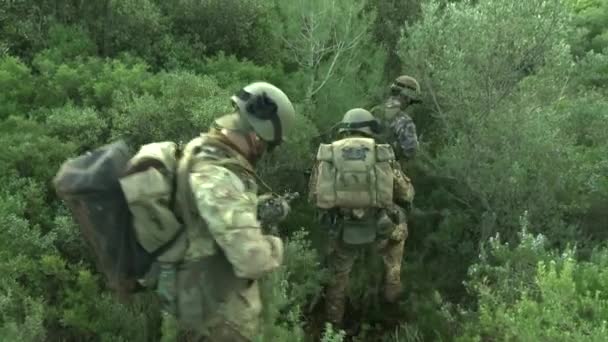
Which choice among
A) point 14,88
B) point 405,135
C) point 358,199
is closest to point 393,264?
point 358,199

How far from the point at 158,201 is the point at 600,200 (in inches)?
213

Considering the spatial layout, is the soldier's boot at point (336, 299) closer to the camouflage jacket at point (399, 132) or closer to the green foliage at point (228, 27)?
the camouflage jacket at point (399, 132)

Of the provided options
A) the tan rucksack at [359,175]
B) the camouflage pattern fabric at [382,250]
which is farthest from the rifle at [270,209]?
the camouflage pattern fabric at [382,250]

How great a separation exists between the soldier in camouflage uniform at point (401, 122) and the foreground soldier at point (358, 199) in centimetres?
38

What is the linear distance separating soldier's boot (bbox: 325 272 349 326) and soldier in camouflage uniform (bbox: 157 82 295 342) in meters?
2.90

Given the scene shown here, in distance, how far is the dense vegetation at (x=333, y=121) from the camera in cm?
531

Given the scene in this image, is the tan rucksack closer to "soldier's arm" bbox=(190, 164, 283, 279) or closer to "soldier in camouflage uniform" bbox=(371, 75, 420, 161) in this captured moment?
"soldier in camouflage uniform" bbox=(371, 75, 420, 161)

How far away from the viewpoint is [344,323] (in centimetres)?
684

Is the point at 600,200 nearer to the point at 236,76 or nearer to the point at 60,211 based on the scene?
the point at 236,76

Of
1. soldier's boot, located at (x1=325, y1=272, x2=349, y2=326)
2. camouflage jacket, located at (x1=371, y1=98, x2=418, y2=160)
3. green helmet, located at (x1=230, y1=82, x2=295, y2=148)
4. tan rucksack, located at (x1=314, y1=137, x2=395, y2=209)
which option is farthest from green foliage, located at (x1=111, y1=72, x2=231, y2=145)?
green helmet, located at (x1=230, y1=82, x2=295, y2=148)

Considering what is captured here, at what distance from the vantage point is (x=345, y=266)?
657 cm

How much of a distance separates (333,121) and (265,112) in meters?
4.77

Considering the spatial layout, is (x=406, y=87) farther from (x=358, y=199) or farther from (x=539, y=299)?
(x=539, y=299)

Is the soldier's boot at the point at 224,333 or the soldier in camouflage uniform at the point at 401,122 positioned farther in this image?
the soldier in camouflage uniform at the point at 401,122
